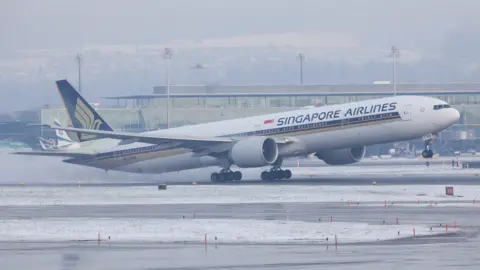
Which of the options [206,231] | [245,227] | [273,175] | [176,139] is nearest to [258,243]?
[206,231]

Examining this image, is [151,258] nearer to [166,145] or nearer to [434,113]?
[434,113]

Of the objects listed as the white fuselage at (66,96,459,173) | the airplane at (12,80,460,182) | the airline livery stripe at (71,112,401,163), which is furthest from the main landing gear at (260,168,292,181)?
the airline livery stripe at (71,112,401,163)

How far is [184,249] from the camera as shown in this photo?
28.5m

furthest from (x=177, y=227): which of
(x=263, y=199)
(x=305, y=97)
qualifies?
(x=305, y=97)

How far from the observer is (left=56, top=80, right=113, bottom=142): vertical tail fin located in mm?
75375

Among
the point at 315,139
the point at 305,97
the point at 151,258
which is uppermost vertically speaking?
the point at 305,97

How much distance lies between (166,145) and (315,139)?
12.2 meters

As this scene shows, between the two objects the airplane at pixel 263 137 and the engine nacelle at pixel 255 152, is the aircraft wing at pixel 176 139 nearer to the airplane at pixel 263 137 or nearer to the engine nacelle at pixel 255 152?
the airplane at pixel 263 137

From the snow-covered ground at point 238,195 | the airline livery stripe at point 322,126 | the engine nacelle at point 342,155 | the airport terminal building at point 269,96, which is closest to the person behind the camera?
the snow-covered ground at point 238,195

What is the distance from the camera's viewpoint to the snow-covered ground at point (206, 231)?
3123cm

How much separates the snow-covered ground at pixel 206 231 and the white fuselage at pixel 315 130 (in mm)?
29235

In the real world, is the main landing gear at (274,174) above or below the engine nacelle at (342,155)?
below

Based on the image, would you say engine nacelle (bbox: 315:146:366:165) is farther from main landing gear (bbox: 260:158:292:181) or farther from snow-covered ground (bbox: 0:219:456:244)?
snow-covered ground (bbox: 0:219:456:244)

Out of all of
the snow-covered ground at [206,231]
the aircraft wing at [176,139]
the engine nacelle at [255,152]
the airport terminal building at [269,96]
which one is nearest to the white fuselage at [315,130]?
the engine nacelle at [255,152]
